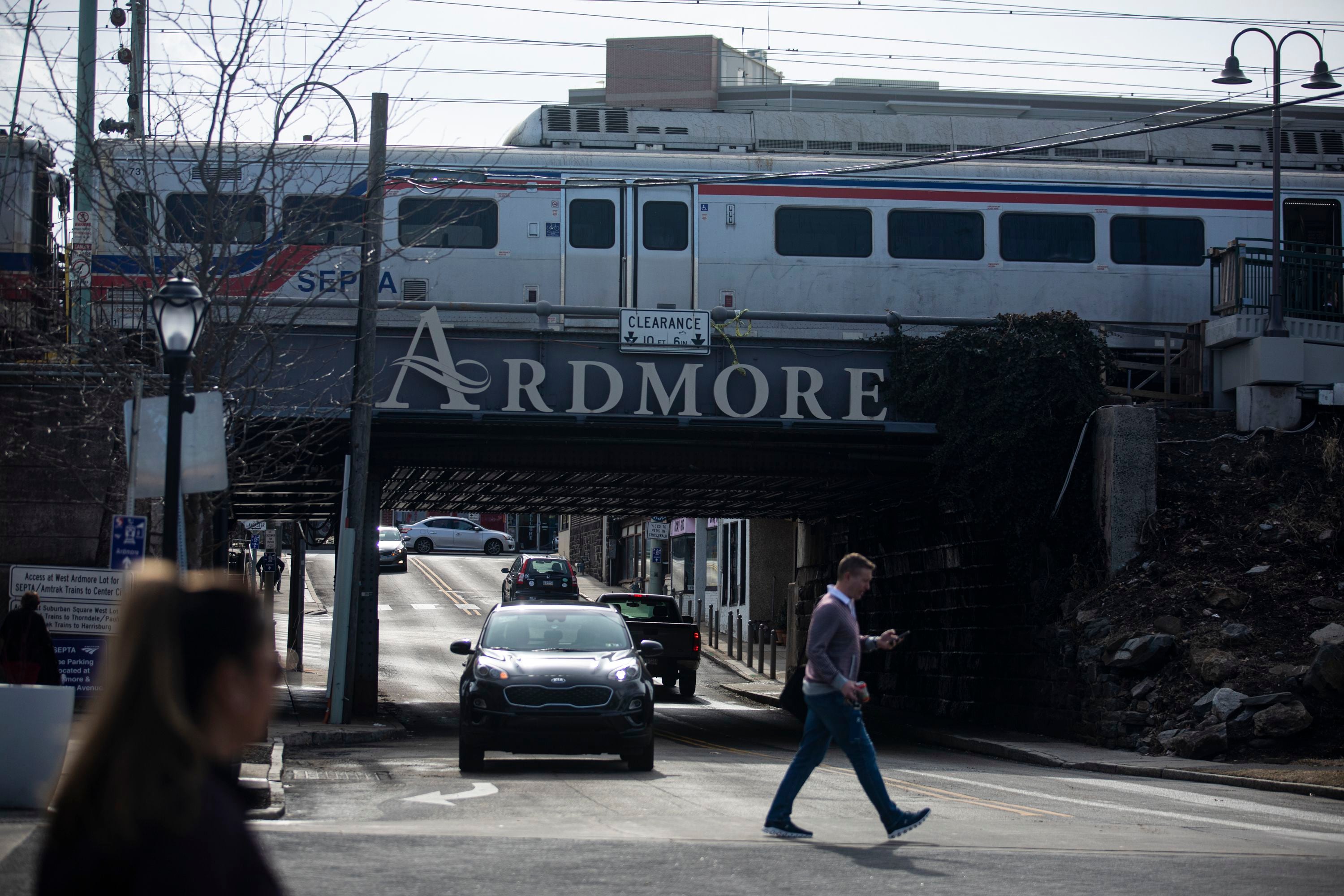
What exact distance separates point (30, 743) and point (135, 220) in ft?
34.5

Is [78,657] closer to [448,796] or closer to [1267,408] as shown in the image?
[448,796]

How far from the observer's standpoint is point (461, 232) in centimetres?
2173

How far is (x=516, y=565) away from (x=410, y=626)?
253 inches

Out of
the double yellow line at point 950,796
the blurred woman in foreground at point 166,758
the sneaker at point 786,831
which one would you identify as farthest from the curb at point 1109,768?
the blurred woman in foreground at point 166,758

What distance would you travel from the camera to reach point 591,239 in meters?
21.9

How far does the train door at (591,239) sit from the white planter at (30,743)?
42.6ft

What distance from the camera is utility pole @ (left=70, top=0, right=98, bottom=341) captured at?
53.0 ft

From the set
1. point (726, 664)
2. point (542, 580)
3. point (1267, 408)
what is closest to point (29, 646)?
point (1267, 408)

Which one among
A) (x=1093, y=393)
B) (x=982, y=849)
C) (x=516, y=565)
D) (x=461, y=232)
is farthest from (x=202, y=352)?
(x=516, y=565)

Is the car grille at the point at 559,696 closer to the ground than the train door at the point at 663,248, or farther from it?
closer to the ground

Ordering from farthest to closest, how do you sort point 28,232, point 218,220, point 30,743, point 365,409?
point 28,232
point 365,409
point 218,220
point 30,743

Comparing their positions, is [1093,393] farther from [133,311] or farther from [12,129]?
[12,129]

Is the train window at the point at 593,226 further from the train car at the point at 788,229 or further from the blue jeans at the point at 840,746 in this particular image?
the blue jeans at the point at 840,746

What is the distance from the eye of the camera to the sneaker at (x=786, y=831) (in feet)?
29.4
